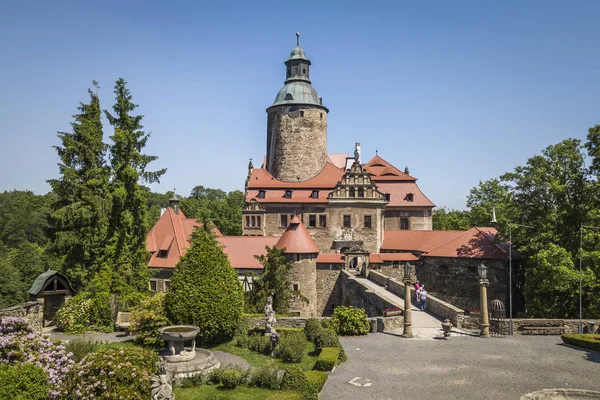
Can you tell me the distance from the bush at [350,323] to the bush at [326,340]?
100 inches

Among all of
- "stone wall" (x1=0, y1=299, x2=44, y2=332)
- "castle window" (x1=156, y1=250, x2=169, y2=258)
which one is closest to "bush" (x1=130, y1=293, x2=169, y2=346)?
"stone wall" (x1=0, y1=299, x2=44, y2=332)

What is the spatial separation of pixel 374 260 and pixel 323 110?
18.7m

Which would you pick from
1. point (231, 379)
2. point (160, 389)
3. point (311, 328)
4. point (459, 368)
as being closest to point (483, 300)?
point (459, 368)

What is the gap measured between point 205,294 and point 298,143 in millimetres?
29272

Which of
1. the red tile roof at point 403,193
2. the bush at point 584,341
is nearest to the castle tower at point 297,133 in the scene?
the red tile roof at point 403,193

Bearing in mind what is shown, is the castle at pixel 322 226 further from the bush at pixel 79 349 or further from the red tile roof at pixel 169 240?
the bush at pixel 79 349

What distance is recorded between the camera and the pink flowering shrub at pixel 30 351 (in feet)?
40.7

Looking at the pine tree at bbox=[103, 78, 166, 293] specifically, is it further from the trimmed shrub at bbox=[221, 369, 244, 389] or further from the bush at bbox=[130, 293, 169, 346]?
the trimmed shrub at bbox=[221, 369, 244, 389]

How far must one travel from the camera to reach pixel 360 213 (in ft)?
134

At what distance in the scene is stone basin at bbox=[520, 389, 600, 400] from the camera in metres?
12.7

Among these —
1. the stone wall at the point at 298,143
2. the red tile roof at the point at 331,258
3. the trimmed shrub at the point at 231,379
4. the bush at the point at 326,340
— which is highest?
the stone wall at the point at 298,143

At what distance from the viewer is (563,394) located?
12953 millimetres

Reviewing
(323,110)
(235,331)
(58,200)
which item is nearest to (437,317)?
(235,331)

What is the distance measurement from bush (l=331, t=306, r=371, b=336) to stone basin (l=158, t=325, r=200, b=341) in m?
6.77
